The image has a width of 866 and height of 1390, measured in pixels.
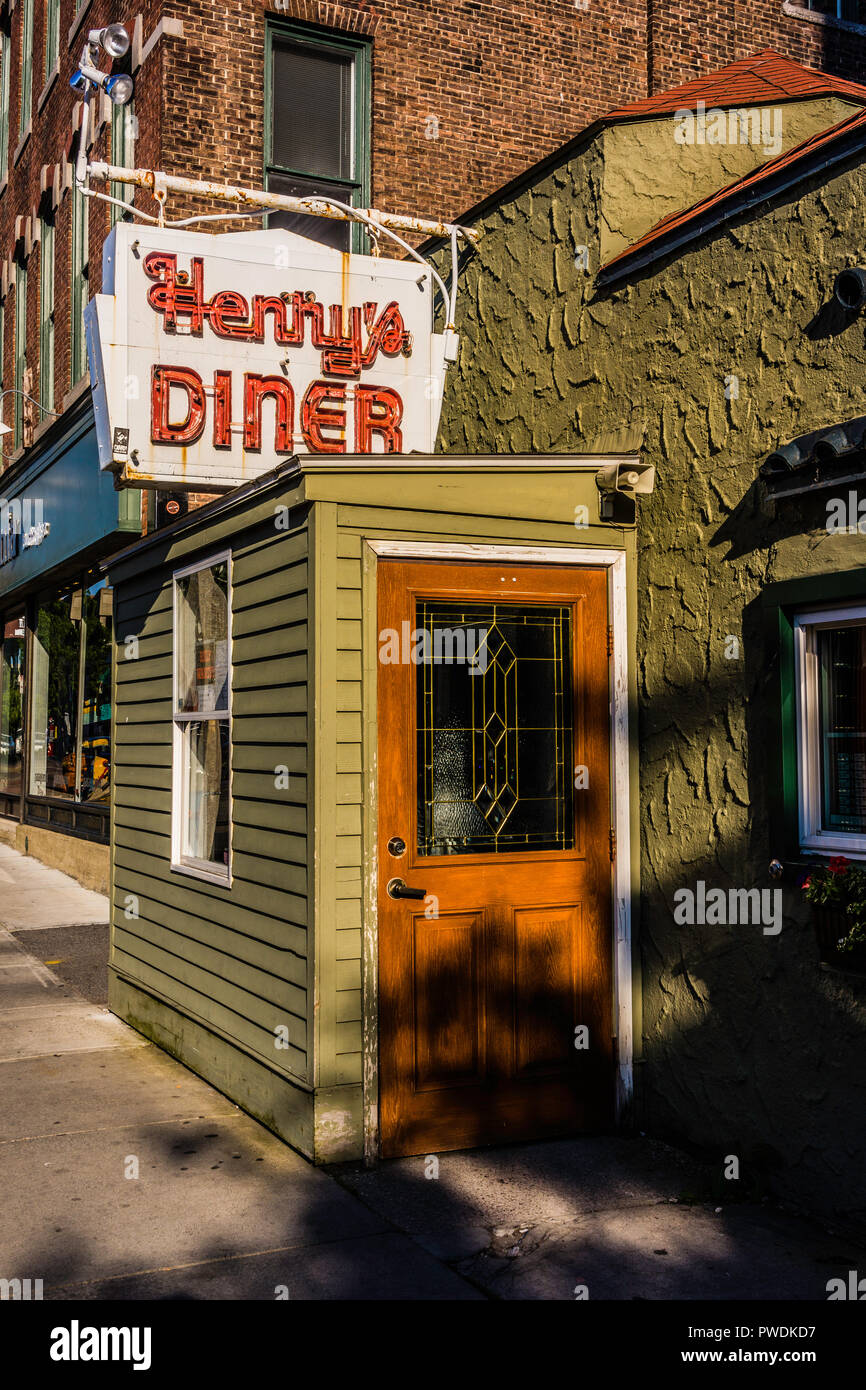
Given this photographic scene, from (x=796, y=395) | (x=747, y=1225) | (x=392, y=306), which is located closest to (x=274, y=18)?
(x=392, y=306)

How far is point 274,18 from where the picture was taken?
11883 mm

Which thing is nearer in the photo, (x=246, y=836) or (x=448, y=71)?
(x=246, y=836)

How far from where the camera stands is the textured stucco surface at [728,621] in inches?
196

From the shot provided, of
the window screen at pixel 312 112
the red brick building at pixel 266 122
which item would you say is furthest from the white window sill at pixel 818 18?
the window screen at pixel 312 112

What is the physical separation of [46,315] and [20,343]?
67.3 inches

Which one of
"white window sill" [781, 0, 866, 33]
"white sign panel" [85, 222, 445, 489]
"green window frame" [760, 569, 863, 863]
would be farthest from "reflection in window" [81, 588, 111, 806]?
"green window frame" [760, 569, 863, 863]

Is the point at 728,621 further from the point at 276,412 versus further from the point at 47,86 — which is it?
the point at 47,86

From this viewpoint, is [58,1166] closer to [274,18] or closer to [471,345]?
[471,345]

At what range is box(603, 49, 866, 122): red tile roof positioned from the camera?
6.77m

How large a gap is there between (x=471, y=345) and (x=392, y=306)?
61 cm

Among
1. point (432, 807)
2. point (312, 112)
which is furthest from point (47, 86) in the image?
point (432, 807)

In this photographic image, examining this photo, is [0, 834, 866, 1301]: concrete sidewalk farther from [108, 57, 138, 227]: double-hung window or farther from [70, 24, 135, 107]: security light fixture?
[108, 57, 138, 227]: double-hung window

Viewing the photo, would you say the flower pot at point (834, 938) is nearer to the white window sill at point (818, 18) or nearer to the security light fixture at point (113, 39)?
the security light fixture at point (113, 39)

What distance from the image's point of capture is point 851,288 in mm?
4801
